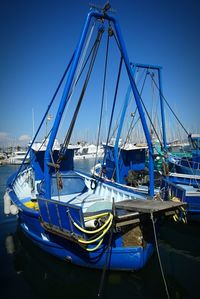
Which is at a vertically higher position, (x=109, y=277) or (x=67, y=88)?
(x=67, y=88)

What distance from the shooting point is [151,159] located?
31.0 feet

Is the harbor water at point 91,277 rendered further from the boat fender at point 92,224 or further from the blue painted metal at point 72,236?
the boat fender at point 92,224

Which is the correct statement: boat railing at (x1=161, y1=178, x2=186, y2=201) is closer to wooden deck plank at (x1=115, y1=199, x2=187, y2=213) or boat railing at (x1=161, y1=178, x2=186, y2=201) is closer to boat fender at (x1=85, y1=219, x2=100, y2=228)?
wooden deck plank at (x1=115, y1=199, x2=187, y2=213)

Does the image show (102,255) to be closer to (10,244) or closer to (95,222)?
(95,222)

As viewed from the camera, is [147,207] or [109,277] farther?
[109,277]

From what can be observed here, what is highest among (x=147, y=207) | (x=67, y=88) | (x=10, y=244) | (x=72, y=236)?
(x=67, y=88)

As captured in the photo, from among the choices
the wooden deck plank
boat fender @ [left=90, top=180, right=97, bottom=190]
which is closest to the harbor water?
the wooden deck plank

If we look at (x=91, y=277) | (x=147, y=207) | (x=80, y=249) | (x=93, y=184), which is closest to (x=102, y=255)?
(x=80, y=249)

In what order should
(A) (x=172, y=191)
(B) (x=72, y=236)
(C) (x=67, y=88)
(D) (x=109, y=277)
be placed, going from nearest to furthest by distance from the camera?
(B) (x=72, y=236), (D) (x=109, y=277), (C) (x=67, y=88), (A) (x=172, y=191)

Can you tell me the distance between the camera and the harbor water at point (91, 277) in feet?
22.4

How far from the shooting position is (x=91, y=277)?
7.46 metres

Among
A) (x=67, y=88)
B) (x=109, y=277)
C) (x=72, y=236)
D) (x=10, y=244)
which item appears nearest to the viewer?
(x=72, y=236)

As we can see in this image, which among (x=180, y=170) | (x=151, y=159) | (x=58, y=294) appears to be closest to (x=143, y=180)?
(x=180, y=170)

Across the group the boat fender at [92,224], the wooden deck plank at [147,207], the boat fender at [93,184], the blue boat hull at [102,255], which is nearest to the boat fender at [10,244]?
the blue boat hull at [102,255]
